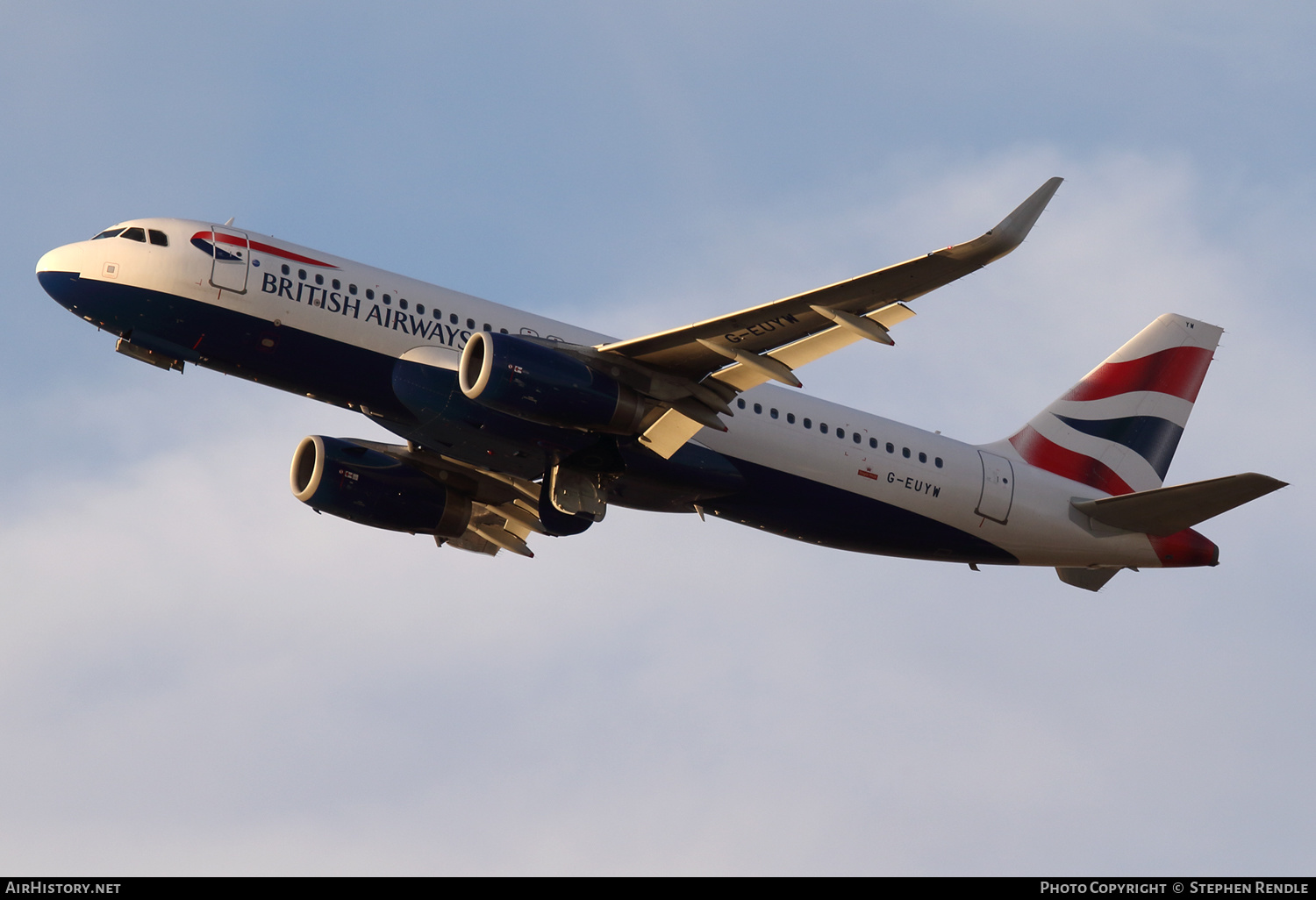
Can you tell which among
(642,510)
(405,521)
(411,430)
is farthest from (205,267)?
(642,510)

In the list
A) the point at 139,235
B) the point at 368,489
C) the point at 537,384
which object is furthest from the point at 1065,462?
the point at 139,235

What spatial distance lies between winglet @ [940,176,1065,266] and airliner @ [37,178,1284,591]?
0.21 feet

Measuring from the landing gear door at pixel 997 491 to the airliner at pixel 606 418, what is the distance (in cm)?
4

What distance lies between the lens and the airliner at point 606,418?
3041cm

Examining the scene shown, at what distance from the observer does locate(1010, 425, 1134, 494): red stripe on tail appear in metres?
38.6

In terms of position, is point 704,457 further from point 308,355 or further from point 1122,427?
point 1122,427

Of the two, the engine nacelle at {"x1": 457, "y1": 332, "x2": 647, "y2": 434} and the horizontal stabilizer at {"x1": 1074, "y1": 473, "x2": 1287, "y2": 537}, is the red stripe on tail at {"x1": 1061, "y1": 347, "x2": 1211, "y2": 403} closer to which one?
the horizontal stabilizer at {"x1": 1074, "y1": 473, "x2": 1287, "y2": 537}

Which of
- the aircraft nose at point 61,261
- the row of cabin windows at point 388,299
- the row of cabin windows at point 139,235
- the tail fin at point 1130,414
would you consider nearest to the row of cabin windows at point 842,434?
the tail fin at point 1130,414

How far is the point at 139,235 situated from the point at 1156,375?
27391 mm

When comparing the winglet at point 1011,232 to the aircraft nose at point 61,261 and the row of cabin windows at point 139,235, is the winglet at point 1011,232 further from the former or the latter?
the aircraft nose at point 61,261

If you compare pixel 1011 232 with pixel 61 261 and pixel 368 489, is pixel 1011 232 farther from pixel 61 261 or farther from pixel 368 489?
pixel 61 261

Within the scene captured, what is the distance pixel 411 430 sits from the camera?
32.8 m

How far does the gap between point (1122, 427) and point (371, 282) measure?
21.2 meters

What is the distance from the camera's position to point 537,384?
30.2 m
